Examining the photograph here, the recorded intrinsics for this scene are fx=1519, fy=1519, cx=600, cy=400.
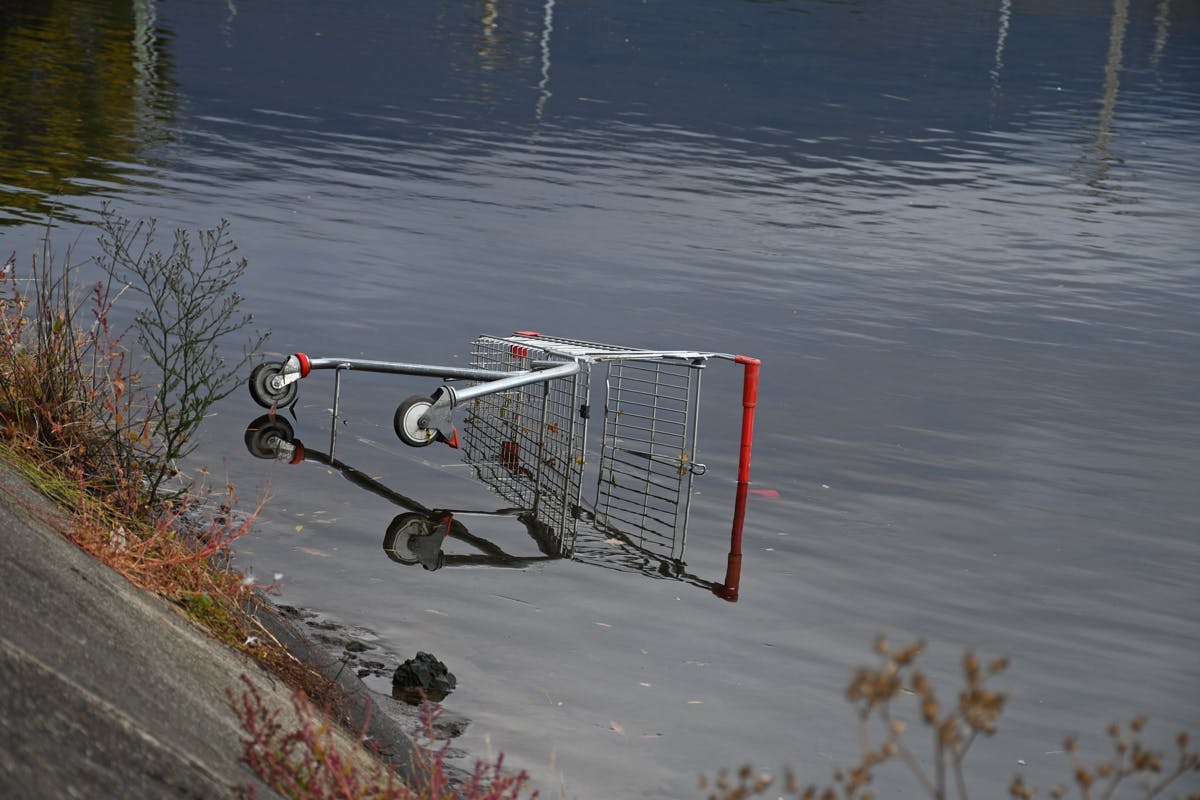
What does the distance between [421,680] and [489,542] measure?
225cm

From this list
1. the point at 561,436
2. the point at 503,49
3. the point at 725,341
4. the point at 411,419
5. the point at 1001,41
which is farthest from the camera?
the point at 1001,41

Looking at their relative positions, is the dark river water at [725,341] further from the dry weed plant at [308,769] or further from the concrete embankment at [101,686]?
the concrete embankment at [101,686]

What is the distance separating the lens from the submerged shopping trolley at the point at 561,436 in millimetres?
9328

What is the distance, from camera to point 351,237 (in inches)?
741

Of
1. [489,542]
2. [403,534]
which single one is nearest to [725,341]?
[489,542]

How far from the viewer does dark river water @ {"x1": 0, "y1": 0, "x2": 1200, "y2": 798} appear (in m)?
7.30

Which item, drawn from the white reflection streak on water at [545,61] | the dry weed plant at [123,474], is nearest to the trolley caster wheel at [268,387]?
the dry weed plant at [123,474]

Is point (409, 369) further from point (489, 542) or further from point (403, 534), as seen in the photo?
point (489, 542)

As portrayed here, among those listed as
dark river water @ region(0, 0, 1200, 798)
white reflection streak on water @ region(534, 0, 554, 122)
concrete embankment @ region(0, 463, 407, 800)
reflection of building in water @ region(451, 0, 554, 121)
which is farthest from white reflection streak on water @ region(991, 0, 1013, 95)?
concrete embankment @ region(0, 463, 407, 800)

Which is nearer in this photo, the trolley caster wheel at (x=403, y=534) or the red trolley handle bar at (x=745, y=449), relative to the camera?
the trolley caster wheel at (x=403, y=534)

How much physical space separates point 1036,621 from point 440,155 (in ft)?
68.4

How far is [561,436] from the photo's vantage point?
10.7 meters

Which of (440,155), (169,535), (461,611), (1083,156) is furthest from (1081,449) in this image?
(1083,156)

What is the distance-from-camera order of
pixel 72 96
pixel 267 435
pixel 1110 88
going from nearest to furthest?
pixel 267 435 < pixel 72 96 < pixel 1110 88
